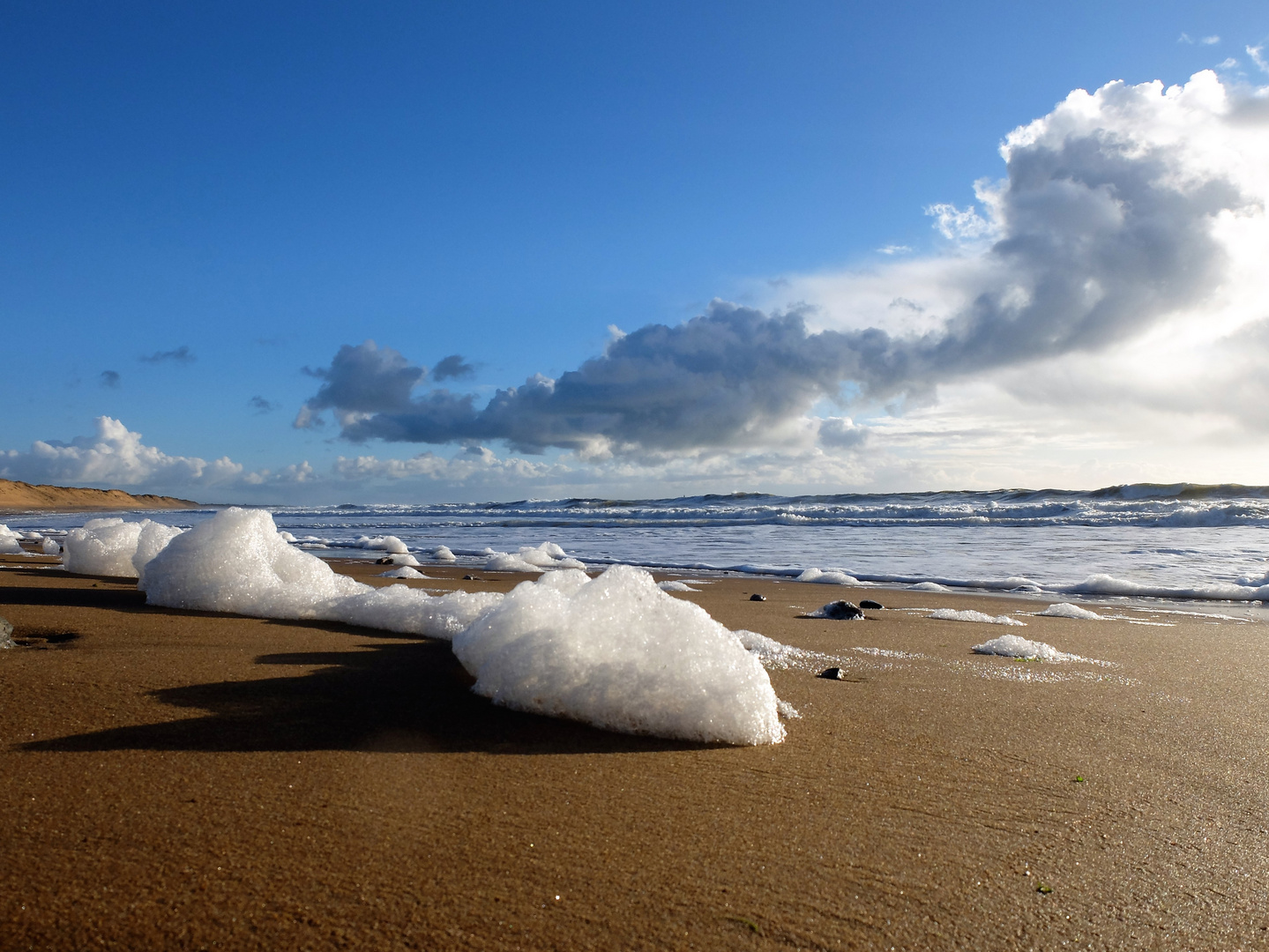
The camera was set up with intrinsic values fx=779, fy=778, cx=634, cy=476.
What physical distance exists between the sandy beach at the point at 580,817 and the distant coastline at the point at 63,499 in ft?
158

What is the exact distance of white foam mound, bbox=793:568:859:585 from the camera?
8.62 metres

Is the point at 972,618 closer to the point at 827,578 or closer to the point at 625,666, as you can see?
the point at 827,578

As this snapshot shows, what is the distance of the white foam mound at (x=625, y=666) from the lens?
7.14ft

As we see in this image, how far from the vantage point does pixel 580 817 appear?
1627 mm

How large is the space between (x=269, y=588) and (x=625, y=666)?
8.39 feet

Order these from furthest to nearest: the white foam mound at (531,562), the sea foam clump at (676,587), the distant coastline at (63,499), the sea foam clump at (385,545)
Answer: the distant coastline at (63,499) < the sea foam clump at (385,545) < the white foam mound at (531,562) < the sea foam clump at (676,587)

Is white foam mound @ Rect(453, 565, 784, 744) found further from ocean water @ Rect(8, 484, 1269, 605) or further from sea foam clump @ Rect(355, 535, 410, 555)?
sea foam clump @ Rect(355, 535, 410, 555)

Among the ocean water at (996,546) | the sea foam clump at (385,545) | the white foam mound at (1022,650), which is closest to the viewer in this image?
the white foam mound at (1022,650)

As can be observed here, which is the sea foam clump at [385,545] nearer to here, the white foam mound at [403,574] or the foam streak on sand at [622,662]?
the white foam mound at [403,574]

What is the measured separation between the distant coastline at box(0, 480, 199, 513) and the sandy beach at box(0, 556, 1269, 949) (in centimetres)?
4831

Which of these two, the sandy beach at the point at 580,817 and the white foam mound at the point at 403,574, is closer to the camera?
the sandy beach at the point at 580,817

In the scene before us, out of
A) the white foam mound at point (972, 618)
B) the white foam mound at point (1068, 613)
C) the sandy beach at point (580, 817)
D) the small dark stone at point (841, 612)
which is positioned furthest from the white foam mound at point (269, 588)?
the white foam mound at point (1068, 613)

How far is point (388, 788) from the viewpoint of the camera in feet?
5.57

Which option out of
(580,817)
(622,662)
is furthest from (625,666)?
(580,817)
